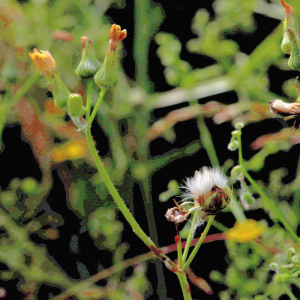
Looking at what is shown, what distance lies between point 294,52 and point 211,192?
9.1 inches

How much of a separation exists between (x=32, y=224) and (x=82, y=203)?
0.19 metres

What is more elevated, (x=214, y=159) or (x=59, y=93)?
(x=59, y=93)

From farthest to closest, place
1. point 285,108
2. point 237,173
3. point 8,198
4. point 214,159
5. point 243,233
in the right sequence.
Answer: point 8,198
point 214,159
point 243,233
point 237,173
point 285,108

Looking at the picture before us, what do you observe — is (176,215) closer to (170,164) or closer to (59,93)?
(59,93)

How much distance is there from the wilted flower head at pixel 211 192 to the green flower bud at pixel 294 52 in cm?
19

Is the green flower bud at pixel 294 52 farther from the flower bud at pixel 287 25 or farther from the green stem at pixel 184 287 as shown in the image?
the green stem at pixel 184 287

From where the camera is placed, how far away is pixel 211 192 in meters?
0.56

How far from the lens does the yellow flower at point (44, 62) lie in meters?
0.63

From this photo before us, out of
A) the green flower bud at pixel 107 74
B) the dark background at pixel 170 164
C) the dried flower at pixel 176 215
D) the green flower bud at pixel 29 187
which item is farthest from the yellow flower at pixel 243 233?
the green flower bud at pixel 29 187

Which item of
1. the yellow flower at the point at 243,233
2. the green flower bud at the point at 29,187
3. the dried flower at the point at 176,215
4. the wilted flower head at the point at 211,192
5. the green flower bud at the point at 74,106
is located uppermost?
the green flower bud at the point at 74,106

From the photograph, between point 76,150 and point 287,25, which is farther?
point 76,150

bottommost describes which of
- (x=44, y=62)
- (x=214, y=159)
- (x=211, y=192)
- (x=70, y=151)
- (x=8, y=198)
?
(x=8, y=198)

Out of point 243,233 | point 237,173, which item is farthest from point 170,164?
point 237,173

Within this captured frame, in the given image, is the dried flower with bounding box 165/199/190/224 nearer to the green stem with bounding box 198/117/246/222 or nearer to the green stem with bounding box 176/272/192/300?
the green stem with bounding box 176/272/192/300
